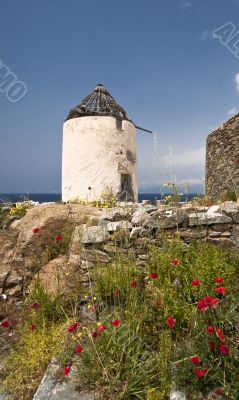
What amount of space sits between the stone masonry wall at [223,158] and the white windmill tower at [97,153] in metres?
3.58

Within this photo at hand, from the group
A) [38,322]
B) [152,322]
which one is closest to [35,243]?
[38,322]

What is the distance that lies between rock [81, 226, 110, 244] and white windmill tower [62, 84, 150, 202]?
7.38 meters

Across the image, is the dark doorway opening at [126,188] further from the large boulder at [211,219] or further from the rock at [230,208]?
the large boulder at [211,219]

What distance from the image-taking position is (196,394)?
2562mm

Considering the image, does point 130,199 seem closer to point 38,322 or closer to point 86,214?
point 86,214

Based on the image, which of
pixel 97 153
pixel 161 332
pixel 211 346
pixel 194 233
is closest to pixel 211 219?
pixel 194 233

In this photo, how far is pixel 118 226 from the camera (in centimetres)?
458

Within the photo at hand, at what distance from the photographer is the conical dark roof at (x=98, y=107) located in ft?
41.7

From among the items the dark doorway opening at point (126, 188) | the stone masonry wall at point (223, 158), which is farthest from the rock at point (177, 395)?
the dark doorway opening at point (126, 188)

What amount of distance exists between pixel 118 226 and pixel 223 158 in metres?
9.31

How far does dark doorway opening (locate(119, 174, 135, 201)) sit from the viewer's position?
12594mm

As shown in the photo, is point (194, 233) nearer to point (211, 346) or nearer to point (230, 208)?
point (230, 208)

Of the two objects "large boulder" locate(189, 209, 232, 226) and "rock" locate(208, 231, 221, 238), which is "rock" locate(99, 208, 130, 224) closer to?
"large boulder" locate(189, 209, 232, 226)

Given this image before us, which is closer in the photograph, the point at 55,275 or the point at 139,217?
the point at 55,275
